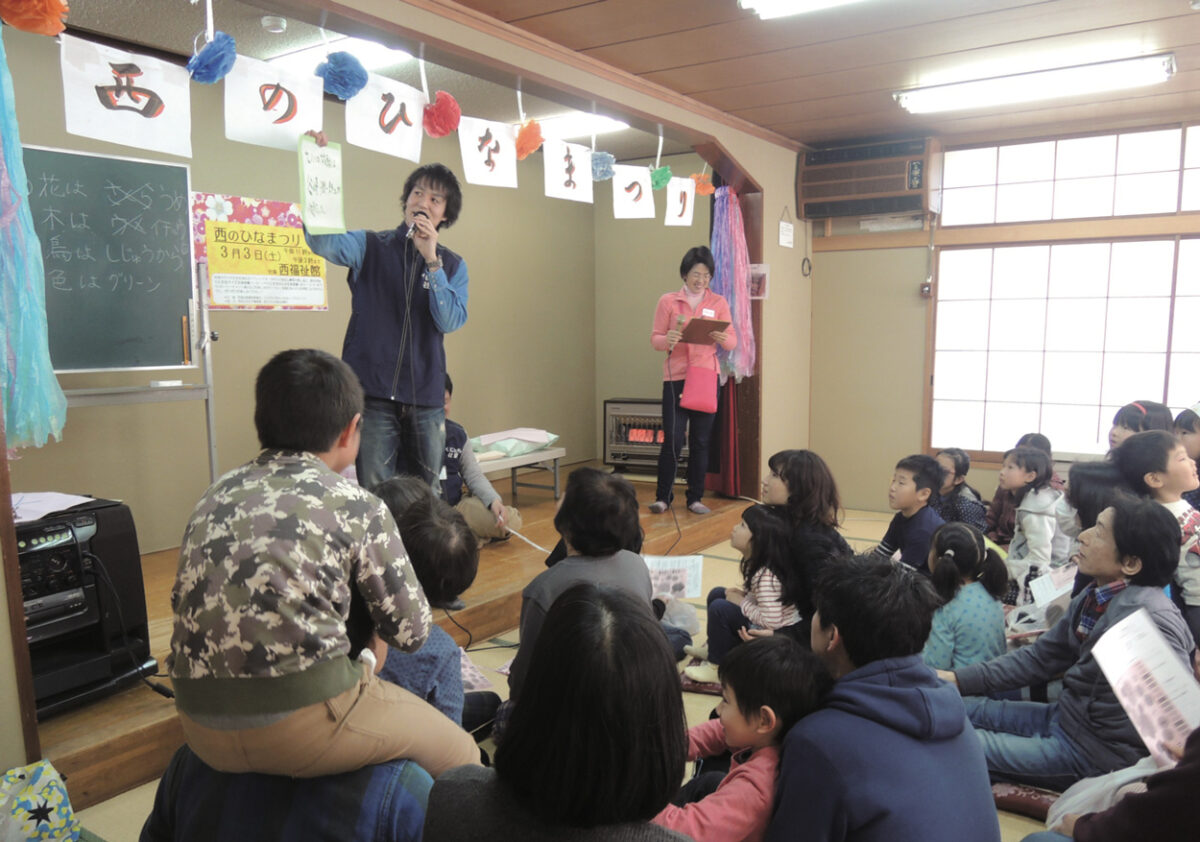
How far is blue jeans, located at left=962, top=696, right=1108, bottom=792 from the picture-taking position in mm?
1854

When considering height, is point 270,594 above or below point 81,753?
above

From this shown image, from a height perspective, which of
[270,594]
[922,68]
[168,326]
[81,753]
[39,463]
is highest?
[922,68]

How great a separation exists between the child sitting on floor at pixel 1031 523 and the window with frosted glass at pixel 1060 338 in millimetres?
1529

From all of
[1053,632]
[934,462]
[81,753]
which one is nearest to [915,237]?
[934,462]

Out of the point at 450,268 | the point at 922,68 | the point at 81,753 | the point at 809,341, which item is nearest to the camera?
the point at 81,753

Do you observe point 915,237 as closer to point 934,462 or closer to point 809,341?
point 809,341

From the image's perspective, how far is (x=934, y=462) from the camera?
277cm

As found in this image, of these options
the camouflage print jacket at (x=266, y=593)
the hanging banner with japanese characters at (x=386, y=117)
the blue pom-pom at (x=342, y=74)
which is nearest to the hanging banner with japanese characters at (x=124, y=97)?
the blue pom-pom at (x=342, y=74)

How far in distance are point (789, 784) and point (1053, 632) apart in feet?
4.09

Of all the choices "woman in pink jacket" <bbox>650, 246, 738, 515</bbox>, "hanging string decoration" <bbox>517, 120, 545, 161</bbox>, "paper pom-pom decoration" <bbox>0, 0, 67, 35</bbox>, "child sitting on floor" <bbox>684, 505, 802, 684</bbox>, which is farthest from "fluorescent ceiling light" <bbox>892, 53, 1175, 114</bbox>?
"paper pom-pom decoration" <bbox>0, 0, 67, 35</bbox>

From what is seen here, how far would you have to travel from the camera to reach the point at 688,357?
439 centimetres

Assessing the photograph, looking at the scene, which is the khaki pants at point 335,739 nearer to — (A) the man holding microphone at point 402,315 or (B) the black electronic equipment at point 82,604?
(B) the black electronic equipment at point 82,604

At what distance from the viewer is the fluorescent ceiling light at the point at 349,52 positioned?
3.44 metres

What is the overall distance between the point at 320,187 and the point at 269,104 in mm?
266
